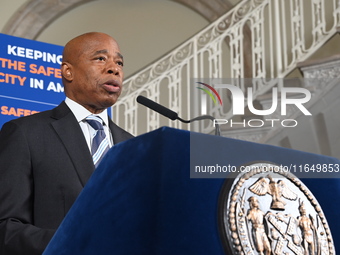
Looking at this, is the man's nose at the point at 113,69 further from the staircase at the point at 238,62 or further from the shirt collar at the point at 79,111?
the staircase at the point at 238,62

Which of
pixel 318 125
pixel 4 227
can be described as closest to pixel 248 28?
pixel 318 125

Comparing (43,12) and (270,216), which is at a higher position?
(43,12)

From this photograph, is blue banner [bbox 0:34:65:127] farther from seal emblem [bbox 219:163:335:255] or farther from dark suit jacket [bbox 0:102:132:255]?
seal emblem [bbox 219:163:335:255]

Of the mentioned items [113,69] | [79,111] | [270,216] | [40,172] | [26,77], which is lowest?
[270,216]

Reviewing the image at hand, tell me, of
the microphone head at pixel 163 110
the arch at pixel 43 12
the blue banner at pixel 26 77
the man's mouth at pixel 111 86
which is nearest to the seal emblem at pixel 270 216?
the microphone head at pixel 163 110

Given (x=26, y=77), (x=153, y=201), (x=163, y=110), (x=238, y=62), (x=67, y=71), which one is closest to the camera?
(x=153, y=201)

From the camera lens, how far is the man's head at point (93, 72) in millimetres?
1865

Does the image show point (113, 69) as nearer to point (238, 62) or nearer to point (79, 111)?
point (79, 111)

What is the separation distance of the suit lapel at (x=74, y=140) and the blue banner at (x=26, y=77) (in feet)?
7.10

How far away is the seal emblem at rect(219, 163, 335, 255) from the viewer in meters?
1.14

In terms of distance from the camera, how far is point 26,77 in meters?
4.08

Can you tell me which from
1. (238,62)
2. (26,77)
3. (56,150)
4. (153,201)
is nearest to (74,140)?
(56,150)

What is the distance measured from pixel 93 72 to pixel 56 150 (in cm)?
27

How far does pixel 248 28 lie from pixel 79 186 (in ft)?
18.5
